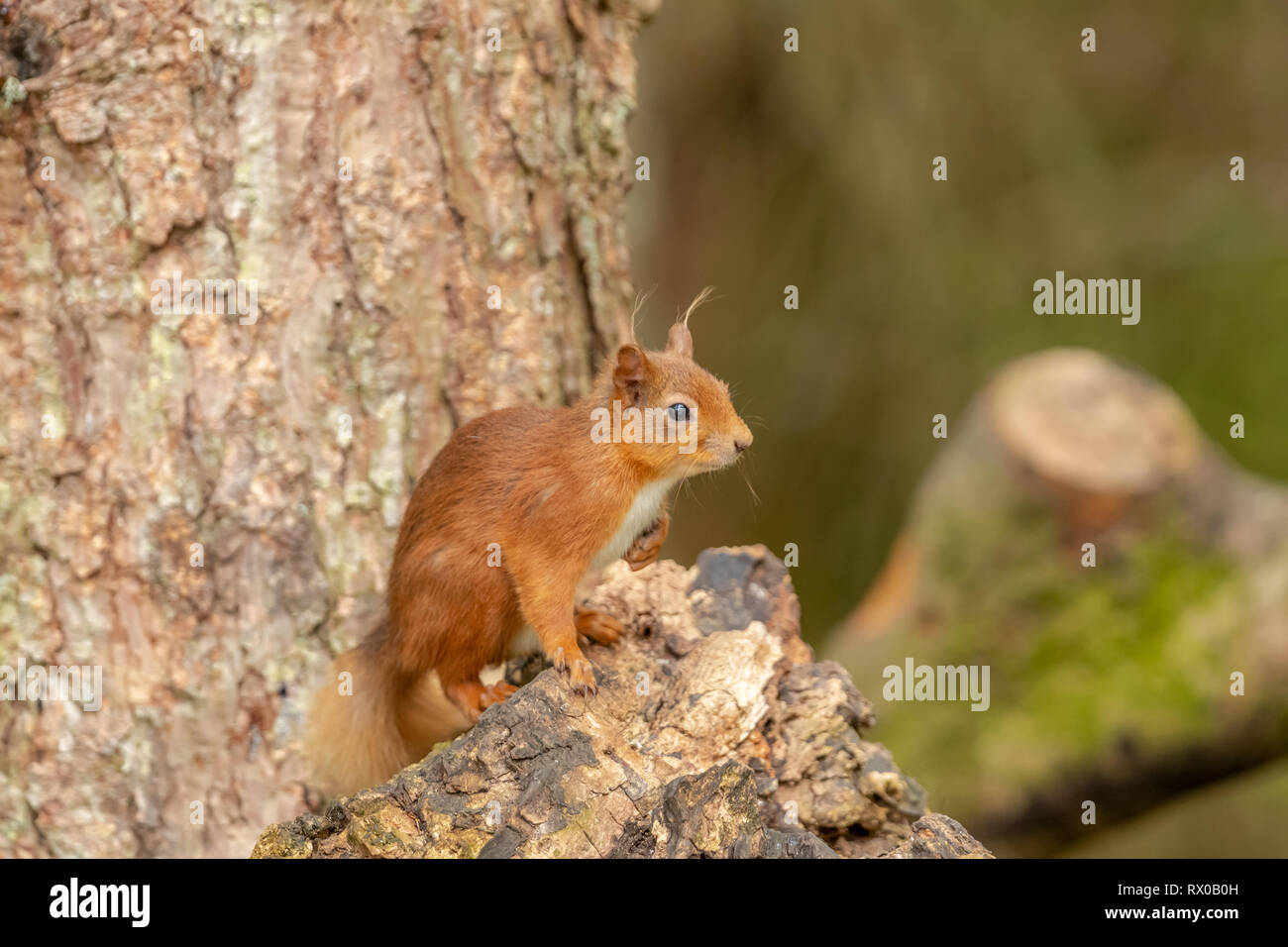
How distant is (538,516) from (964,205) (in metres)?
3.99

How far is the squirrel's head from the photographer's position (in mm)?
2637

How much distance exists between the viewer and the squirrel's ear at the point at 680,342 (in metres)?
2.88

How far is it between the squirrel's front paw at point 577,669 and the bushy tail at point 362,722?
0.42 m

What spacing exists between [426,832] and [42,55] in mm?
2078

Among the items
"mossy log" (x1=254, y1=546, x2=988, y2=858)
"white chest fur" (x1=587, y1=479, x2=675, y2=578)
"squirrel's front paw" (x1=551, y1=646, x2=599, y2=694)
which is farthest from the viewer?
"white chest fur" (x1=587, y1=479, x2=675, y2=578)

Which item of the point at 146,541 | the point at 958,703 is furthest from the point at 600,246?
the point at 958,703

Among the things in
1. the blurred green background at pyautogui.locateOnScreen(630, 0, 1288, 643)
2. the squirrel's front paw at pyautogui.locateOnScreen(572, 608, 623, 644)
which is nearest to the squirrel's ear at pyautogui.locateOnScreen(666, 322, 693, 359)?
the squirrel's front paw at pyautogui.locateOnScreen(572, 608, 623, 644)

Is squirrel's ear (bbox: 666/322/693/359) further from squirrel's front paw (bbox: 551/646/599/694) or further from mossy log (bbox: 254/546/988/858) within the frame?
squirrel's front paw (bbox: 551/646/599/694)

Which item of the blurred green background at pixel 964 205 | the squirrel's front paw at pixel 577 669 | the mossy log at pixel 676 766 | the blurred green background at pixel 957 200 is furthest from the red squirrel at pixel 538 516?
the blurred green background at pixel 964 205

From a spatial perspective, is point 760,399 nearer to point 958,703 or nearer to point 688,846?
point 958,703

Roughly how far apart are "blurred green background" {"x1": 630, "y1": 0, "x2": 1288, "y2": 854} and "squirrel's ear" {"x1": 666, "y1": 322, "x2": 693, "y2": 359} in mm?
2829

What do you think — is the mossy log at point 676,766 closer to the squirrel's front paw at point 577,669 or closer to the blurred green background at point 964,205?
the squirrel's front paw at point 577,669

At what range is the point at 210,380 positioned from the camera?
121 inches

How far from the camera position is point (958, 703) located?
450 centimetres
